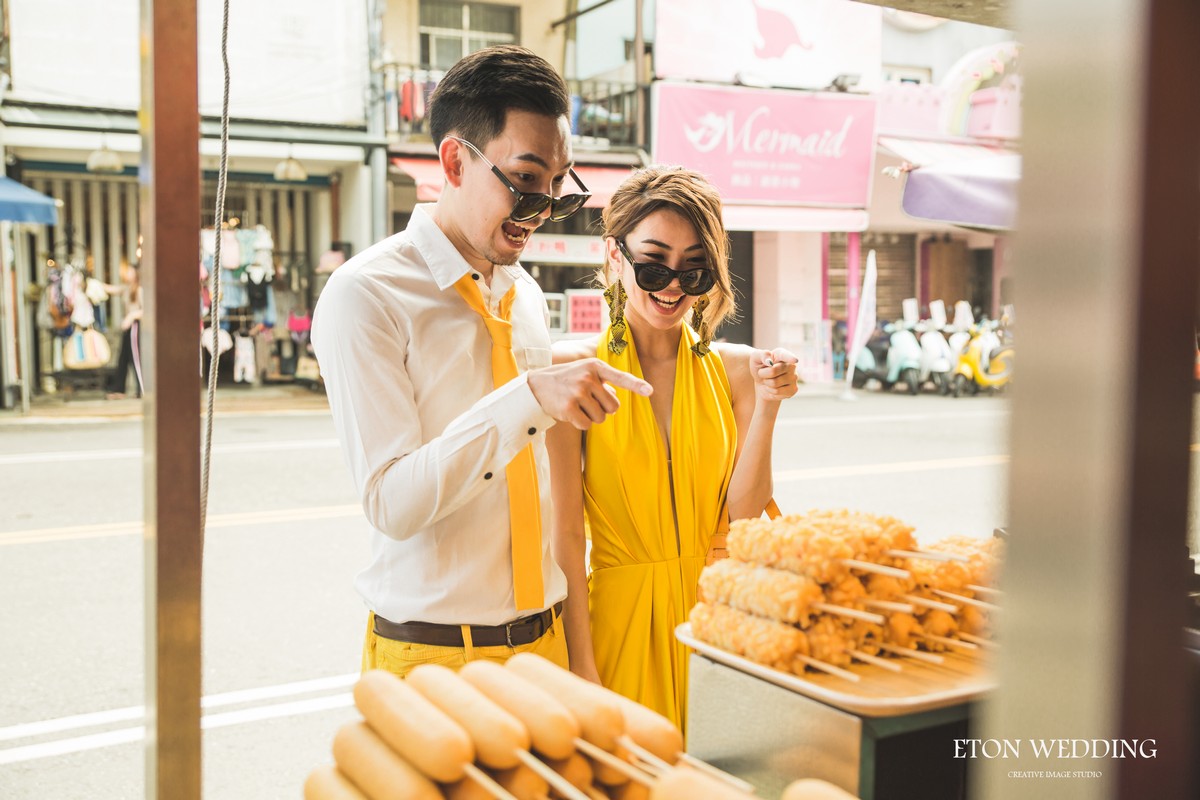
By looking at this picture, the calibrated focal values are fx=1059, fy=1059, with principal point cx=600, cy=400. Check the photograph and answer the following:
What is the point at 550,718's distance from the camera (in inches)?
53.6

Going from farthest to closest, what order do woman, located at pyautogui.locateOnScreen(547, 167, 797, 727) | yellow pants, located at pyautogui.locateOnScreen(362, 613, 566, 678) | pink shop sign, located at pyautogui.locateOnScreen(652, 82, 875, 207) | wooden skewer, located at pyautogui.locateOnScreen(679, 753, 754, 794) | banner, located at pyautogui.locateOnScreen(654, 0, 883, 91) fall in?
pink shop sign, located at pyautogui.locateOnScreen(652, 82, 875, 207) < banner, located at pyautogui.locateOnScreen(654, 0, 883, 91) < woman, located at pyautogui.locateOnScreen(547, 167, 797, 727) < yellow pants, located at pyautogui.locateOnScreen(362, 613, 566, 678) < wooden skewer, located at pyautogui.locateOnScreen(679, 753, 754, 794)

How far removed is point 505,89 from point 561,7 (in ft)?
54.3

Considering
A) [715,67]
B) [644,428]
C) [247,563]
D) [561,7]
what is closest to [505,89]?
[644,428]

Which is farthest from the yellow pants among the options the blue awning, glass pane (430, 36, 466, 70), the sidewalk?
glass pane (430, 36, 466, 70)

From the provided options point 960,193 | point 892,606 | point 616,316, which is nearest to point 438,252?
point 616,316

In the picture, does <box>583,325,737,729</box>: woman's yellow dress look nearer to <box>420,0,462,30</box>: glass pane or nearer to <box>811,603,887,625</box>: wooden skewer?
<box>811,603,887,625</box>: wooden skewer

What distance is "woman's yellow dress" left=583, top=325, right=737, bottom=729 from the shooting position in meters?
2.48

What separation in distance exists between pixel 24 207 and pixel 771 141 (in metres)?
10.7

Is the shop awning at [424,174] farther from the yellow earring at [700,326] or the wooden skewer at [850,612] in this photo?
the wooden skewer at [850,612]

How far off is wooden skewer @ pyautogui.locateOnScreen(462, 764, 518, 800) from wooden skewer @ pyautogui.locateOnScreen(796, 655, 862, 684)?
1.48 feet

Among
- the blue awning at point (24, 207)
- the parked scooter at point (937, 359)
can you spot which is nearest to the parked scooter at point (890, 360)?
the parked scooter at point (937, 359)

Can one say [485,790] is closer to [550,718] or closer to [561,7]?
[550,718]

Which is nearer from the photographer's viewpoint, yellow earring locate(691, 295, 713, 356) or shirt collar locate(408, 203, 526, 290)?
shirt collar locate(408, 203, 526, 290)

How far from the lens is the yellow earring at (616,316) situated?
8.78 ft
